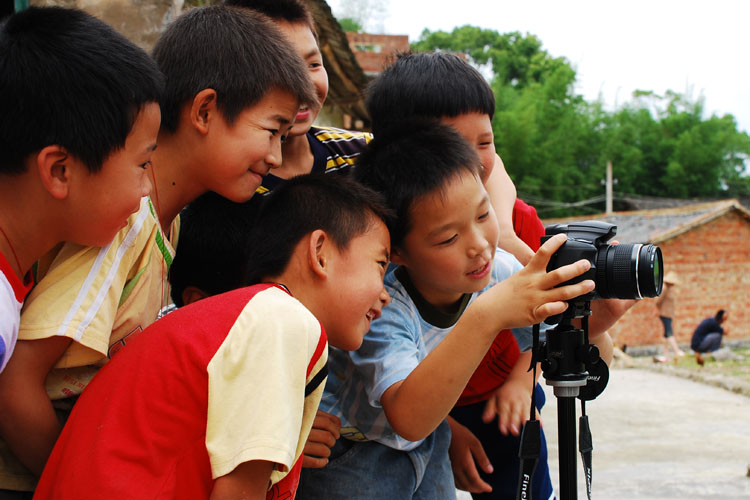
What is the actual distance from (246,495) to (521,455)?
27.2 inches

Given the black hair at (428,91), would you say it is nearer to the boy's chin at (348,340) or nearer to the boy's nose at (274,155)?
the boy's nose at (274,155)

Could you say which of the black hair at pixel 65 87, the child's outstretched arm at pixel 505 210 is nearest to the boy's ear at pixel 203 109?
the black hair at pixel 65 87

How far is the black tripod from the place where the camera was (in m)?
1.63

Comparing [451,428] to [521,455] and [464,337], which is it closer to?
[521,455]

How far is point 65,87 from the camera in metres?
1.26

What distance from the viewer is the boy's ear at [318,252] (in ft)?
4.83

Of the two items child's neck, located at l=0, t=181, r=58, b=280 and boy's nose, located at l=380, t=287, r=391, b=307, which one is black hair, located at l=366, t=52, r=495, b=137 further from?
child's neck, located at l=0, t=181, r=58, b=280

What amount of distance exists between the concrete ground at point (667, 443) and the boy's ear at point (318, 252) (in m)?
2.99

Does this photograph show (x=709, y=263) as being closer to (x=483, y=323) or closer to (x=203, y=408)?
(x=483, y=323)

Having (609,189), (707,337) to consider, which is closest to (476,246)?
(707,337)

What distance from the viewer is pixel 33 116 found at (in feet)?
4.07

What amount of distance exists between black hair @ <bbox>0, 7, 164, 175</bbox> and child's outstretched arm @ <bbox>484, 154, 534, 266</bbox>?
3.76ft

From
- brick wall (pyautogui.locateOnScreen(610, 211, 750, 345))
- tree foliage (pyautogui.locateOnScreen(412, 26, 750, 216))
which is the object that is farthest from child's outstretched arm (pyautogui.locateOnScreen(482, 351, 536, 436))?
tree foliage (pyautogui.locateOnScreen(412, 26, 750, 216))

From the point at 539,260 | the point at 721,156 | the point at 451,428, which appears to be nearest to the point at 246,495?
the point at 539,260
